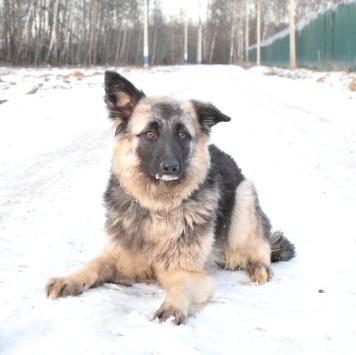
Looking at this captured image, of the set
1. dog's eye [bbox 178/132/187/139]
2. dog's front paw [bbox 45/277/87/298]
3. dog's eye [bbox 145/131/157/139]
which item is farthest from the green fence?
dog's front paw [bbox 45/277/87/298]

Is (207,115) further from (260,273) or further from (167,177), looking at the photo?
(260,273)

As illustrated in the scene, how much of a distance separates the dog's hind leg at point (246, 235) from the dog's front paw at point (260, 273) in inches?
5.0

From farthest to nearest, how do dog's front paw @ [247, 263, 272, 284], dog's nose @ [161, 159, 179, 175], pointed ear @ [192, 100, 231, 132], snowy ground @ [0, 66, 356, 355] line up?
1. pointed ear @ [192, 100, 231, 132]
2. dog's front paw @ [247, 263, 272, 284]
3. dog's nose @ [161, 159, 179, 175]
4. snowy ground @ [0, 66, 356, 355]

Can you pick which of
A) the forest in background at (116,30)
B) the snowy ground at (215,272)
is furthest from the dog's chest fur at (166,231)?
the forest in background at (116,30)

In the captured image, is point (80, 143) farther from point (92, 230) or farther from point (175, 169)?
point (175, 169)

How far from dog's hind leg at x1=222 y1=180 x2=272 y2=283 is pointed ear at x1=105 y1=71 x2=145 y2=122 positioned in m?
1.36

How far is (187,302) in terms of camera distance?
319cm

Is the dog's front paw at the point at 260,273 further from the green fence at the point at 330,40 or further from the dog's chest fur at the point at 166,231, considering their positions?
the green fence at the point at 330,40

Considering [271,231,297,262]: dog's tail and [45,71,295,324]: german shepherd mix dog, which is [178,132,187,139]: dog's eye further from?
[271,231,297,262]: dog's tail

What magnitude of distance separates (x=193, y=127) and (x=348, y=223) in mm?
2440

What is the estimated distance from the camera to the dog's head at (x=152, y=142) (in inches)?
153

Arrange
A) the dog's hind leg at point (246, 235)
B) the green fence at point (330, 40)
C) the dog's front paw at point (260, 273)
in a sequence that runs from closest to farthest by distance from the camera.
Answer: the dog's front paw at point (260, 273), the dog's hind leg at point (246, 235), the green fence at point (330, 40)

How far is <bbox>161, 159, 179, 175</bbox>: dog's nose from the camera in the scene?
3.67 metres

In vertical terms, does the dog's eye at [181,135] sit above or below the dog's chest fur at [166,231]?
above
